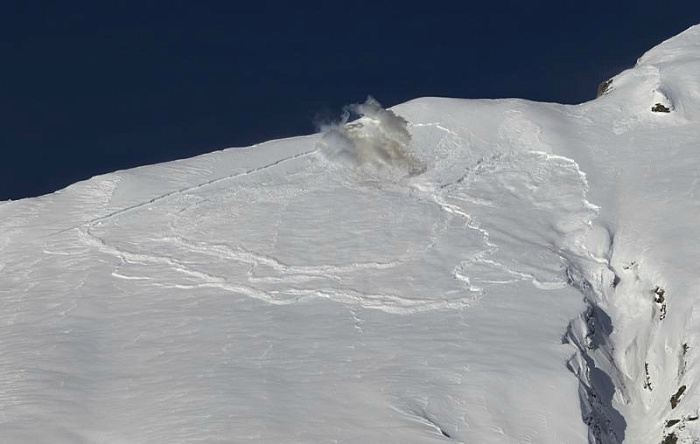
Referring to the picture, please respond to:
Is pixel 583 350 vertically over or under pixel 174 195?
under

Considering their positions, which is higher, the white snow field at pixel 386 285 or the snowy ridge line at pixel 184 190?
the snowy ridge line at pixel 184 190

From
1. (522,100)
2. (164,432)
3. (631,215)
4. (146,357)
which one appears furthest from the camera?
(522,100)

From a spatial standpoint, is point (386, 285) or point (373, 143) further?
point (373, 143)

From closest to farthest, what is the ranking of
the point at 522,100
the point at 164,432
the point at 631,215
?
the point at 164,432, the point at 631,215, the point at 522,100

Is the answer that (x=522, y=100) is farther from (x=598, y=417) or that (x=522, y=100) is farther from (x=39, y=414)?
(x=39, y=414)

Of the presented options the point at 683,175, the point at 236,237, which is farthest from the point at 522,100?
the point at 236,237
